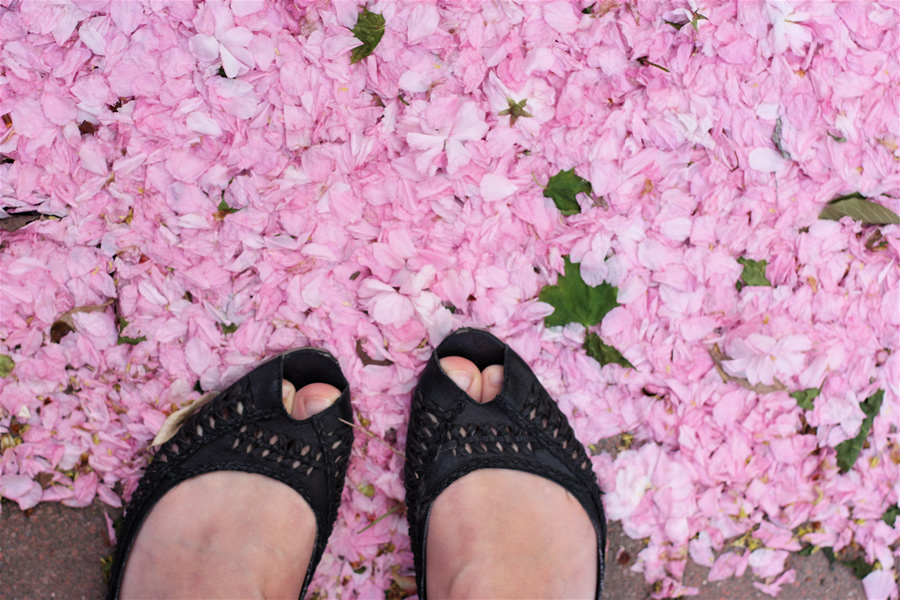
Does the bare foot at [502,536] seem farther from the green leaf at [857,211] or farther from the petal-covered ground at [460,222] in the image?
the green leaf at [857,211]

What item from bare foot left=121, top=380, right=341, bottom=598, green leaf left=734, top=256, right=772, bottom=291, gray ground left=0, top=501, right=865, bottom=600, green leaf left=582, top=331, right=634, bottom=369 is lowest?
gray ground left=0, top=501, right=865, bottom=600

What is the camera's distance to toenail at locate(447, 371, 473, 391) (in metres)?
1.04

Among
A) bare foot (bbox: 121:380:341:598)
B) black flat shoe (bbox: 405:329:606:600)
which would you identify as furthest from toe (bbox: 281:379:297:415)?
black flat shoe (bbox: 405:329:606:600)

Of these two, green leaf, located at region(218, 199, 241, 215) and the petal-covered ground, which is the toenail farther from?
green leaf, located at region(218, 199, 241, 215)

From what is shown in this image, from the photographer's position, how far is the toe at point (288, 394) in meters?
1.06

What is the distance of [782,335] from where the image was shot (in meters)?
1.07

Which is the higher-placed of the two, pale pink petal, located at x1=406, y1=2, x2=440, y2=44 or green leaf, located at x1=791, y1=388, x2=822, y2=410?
pale pink petal, located at x1=406, y1=2, x2=440, y2=44

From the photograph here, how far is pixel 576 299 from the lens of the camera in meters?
1.05

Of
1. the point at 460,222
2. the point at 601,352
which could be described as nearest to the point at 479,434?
the point at 601,352

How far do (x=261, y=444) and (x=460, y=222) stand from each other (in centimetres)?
54

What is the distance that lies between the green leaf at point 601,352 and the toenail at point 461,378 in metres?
0.23

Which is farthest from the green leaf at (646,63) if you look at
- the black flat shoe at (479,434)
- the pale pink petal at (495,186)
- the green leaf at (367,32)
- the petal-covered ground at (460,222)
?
the black flat shoe at (479,434)

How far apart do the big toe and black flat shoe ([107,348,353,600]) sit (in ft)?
0.05

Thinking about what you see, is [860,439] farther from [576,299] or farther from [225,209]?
[225,209]
